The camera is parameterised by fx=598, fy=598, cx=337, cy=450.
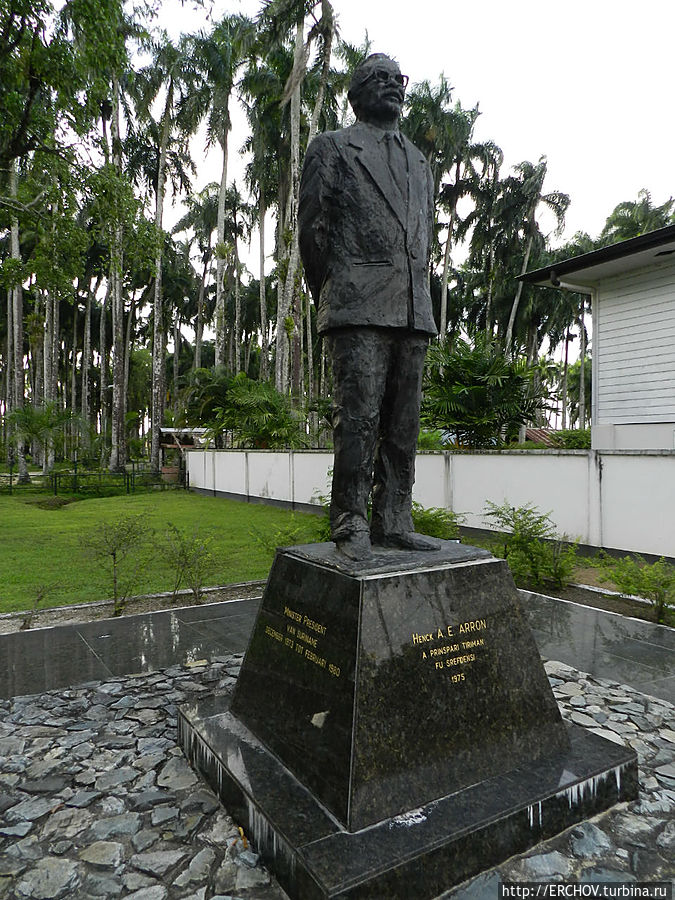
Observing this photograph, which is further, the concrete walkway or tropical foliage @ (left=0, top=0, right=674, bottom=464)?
tropical foliage @ (left=0, top=0, right=674, bottom=464)

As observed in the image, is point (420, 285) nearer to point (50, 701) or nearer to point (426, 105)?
point (50, 701)

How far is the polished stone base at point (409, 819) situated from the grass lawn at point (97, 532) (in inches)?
157

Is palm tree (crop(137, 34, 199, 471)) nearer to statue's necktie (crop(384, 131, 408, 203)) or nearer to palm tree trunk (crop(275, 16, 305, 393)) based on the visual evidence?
palm tree trunk (crop(275, 16, 305, 393))

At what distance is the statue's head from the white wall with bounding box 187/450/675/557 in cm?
604

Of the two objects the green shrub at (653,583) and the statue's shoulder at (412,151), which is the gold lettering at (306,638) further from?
the green shrub at (653,583)

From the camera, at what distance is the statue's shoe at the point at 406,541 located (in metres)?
3.15

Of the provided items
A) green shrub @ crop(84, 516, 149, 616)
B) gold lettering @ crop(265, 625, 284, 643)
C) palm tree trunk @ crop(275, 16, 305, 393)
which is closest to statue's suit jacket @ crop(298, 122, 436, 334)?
gold lettering @ crop(265, 625, 284, 643)

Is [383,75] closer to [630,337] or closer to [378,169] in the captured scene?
[378,169]

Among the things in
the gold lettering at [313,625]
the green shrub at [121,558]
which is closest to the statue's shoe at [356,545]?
the gold lettering at [313,625]

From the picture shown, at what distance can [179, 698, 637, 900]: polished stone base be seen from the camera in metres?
2.02

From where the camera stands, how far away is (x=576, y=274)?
12.0 metres

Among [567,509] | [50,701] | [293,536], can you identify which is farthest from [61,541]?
[567,509]

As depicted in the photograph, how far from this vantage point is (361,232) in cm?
308

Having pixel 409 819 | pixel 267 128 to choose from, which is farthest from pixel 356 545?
pixel 267 128
